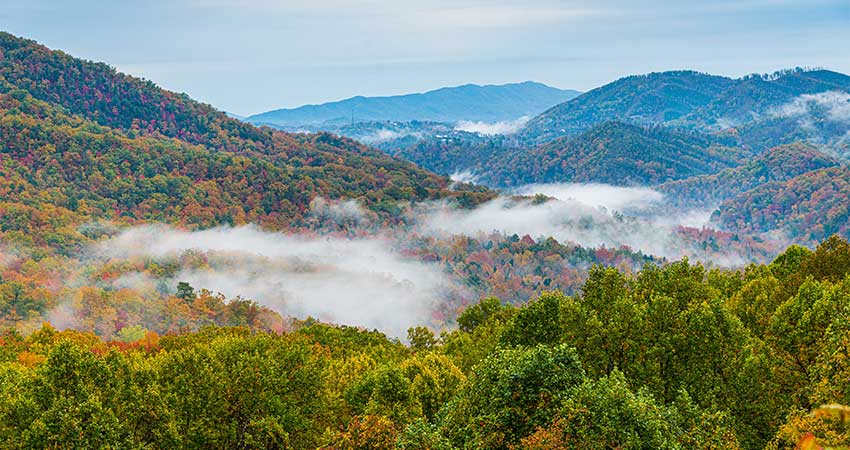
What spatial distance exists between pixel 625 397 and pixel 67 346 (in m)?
22.9

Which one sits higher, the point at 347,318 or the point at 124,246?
the point at 124,246

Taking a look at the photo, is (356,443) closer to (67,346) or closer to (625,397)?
(625,397)

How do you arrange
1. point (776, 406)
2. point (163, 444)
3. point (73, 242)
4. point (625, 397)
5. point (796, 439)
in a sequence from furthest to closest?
point (73, 242) → point (163, 444) → point (776, 406) → point (625, 397) → point (796, 439)

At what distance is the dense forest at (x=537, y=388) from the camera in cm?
2114

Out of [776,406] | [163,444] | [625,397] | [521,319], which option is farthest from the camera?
[521,319]

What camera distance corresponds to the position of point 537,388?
23.1 metres

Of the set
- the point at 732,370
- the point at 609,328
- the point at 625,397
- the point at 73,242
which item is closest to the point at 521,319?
the point at 609,328

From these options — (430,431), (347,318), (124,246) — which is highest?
(430,431)

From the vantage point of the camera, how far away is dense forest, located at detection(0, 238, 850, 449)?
21.1 metres

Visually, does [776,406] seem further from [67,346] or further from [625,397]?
[67,346]

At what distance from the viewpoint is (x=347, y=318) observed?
17025 centimetres

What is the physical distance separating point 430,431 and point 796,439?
10.6m

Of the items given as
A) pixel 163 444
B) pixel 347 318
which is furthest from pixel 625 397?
pixel 347 318

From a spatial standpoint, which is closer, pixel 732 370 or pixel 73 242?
pixel 732 370
